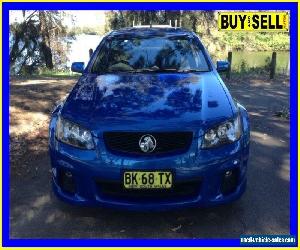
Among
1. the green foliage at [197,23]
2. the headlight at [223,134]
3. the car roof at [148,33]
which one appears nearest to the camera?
the headlight at [223,134]

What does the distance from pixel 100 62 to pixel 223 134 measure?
2.08 meters

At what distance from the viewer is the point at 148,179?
10.6 ft

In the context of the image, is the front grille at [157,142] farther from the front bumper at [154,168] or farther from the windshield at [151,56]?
the windshield at [151,56]

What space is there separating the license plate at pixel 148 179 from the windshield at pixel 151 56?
1.74m

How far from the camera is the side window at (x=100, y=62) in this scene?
4739 millimetres

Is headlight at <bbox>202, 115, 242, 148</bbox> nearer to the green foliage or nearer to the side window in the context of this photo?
the side window

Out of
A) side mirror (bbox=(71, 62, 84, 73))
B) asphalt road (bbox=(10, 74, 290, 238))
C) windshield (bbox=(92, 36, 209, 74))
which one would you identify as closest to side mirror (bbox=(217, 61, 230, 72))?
windshield (bbox=(92, 36, 209, 74))

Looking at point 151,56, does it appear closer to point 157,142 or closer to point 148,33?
point 148,33

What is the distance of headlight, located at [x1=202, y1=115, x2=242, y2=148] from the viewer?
132 inches

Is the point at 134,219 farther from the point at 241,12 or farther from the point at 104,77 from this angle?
the point at 241,12

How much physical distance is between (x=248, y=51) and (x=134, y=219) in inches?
1068

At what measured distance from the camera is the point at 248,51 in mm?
29078

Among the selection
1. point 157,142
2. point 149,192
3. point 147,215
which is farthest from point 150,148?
point 147,215

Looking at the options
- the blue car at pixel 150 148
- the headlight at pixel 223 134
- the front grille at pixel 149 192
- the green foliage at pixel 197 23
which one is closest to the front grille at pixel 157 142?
the blue car at pixel 150 148
